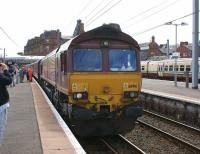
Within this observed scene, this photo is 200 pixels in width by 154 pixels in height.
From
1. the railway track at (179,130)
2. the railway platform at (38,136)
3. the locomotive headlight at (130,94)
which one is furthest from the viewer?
the railway track at (179,130)

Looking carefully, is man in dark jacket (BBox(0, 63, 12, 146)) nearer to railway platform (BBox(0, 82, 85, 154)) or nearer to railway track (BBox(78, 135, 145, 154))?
railway platform (BBox(0, 82, 85, 154))

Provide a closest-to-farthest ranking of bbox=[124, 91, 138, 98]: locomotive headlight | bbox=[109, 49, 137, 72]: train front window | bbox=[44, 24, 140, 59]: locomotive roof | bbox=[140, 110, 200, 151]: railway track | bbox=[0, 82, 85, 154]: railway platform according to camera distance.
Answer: bbox=[0, 82, 85, 154]: railway platform → bbox=[44, 24, 140, 59]: locomotive roof → bbox=[124, 91, 138, 98]: locomotive headlight → bbox=[109, 49, 137, 72]: train front window → bbox=[140, 110, 200, 151]: railway track

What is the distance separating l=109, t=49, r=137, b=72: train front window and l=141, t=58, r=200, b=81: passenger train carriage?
24.4 m

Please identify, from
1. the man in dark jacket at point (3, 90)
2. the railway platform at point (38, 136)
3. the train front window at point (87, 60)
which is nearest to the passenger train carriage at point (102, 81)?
the train front window at point (87, 60)

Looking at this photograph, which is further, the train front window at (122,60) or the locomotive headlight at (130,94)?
the train front window at (122,60)

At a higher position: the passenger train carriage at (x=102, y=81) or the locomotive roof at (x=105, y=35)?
the locomotive roof at (x=105, y=35)

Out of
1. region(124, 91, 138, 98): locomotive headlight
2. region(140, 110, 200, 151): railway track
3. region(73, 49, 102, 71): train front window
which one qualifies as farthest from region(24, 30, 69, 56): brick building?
region(124, 91, 138, 98): locomotive headlight

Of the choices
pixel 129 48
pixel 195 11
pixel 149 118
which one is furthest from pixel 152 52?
pixel 129 48

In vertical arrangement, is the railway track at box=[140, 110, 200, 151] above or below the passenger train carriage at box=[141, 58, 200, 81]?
below

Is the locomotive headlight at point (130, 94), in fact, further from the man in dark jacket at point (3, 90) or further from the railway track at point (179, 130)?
the man in dark jacket at point (3, 90)

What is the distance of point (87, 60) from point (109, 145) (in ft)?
7.72

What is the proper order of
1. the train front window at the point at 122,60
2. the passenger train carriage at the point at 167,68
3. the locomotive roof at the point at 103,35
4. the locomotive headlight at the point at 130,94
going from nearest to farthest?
the locomotive roof at the point at 103,35, the locomotive headlight at the point at 130,94, the train front window at the point at 122,60, the passenger train carriage at the point at 167,68

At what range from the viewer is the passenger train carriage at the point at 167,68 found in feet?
137

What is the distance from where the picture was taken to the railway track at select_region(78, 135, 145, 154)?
38.1 feet
